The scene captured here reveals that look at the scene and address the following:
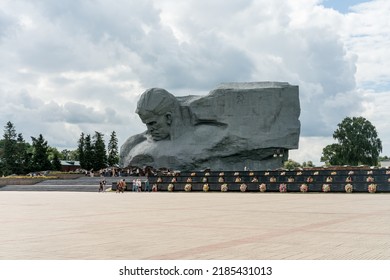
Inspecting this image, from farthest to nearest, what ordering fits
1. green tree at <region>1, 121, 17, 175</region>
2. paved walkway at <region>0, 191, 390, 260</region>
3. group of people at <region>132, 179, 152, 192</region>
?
green tree at <region>1, 121, 17, 175</region> → group of people at <region>132, 179, 152, 192</region> → paved walkway at <region>0, 191, 390, 260</region>

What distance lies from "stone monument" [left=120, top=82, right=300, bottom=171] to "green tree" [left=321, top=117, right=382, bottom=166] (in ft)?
87.5

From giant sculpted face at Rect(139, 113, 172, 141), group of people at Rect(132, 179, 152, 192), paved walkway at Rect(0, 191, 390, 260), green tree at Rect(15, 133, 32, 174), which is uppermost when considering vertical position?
giant sculpted face at Rect(139, 113, 172, 141)

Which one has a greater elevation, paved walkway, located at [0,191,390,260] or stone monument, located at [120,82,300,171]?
stone monument, located at [120,82,300,171]

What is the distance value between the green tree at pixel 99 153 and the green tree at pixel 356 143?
106 ft

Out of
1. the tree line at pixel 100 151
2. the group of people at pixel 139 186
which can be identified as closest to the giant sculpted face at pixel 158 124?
the group of people at pixel 139 186

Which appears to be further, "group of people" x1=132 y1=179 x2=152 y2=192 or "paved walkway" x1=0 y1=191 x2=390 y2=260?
"group of people" x1=132 y1=179 x2=152 y2=192

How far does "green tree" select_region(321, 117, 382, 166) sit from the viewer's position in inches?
2768

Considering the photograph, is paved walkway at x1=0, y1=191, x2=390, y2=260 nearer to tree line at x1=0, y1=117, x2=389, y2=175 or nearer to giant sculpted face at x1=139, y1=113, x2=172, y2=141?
giant sculpted face at x1=139, y1=113, x2=172, y2=141

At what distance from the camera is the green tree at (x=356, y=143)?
7031cm

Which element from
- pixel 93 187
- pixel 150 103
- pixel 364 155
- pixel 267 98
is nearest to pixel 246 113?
pixel 267 98

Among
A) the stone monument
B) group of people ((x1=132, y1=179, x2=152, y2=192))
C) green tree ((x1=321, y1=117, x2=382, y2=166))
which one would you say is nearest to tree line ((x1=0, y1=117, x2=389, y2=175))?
green tree ((x1=321, y1=117, x2=382, y2=166))

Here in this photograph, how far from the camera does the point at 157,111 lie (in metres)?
45.5

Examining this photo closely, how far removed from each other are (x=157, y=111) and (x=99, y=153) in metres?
31.4

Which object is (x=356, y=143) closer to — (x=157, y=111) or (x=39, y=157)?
(x=157, y=111)
